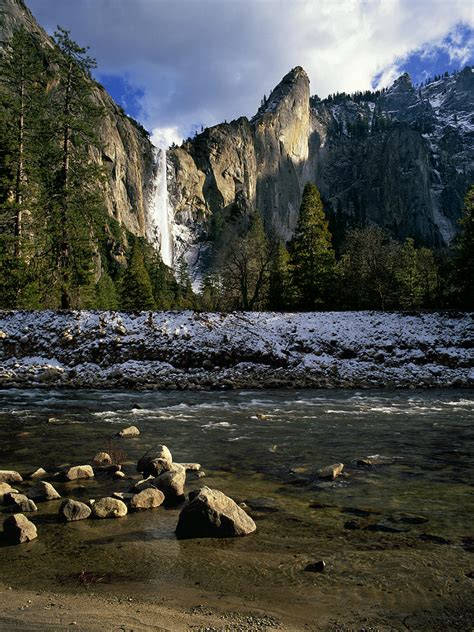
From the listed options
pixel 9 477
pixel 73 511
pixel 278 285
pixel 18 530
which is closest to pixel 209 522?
pixel 73 511

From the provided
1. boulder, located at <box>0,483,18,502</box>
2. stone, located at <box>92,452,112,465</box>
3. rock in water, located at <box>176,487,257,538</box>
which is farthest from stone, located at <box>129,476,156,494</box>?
stone, located at <box>92,452,112,465</box>

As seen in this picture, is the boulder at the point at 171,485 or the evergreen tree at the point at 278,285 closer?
the boulder at the point at 171,485

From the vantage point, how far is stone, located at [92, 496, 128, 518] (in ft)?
20.9

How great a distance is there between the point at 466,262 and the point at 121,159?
376 feet

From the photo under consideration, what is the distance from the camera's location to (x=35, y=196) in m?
31.8

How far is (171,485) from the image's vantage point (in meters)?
7.18

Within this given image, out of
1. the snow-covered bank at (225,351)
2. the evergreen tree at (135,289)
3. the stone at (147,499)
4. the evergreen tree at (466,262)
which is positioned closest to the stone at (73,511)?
the stone at (147,499)

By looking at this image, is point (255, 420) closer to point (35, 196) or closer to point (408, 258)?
point (35, 196)

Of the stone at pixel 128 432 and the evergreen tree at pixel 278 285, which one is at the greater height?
the evergreen tree at pixel 278 285

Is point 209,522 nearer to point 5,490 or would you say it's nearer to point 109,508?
point 109,508

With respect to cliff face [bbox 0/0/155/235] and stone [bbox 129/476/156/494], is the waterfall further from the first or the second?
stone [bbox 129/476/156/494]

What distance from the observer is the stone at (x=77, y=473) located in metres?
8.10

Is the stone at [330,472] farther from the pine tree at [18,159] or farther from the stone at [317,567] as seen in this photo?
the pine tree at [18,159]

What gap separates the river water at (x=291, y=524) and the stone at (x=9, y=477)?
902mm
